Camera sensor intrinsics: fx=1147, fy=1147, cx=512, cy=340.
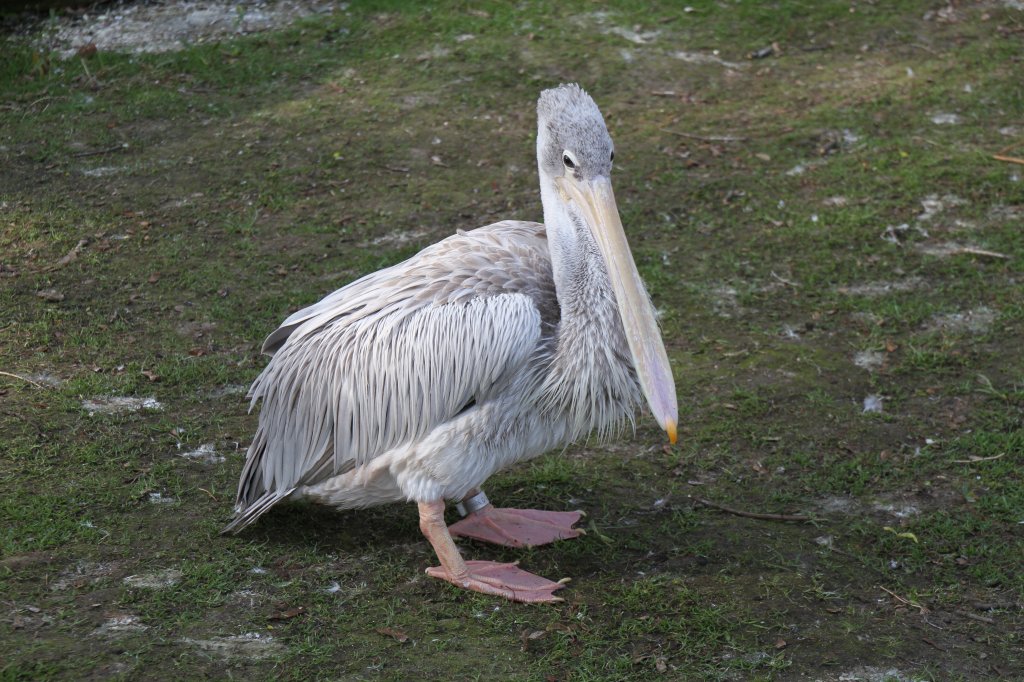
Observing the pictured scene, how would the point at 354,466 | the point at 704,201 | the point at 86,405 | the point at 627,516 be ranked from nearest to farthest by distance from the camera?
the point at 354,466
the point at 627,516
the point at 86,405
the point at 704,201

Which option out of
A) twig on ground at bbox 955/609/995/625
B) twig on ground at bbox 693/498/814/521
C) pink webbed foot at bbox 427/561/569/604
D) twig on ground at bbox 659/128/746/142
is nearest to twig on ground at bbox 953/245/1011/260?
twig on ground at bbox 659/128/746/142

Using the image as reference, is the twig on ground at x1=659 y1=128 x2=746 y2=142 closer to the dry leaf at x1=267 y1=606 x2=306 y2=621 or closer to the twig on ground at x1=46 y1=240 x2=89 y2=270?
the twig on ground at x1=46 y1=240 x2=89 y2=270

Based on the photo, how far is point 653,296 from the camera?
506cm

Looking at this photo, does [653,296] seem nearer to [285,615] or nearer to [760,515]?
[760,515]

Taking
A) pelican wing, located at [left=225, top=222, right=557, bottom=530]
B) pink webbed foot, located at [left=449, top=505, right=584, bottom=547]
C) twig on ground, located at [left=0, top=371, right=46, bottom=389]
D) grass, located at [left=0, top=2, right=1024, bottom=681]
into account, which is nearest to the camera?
grass, located at [left=0, top=2, right=1024, bottom=681]

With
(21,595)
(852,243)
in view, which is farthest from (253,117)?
(21,595)

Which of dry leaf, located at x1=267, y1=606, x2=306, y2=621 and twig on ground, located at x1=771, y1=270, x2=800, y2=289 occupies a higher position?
twig on ground, located at x1=771, y1=270, x2=800, y2=289

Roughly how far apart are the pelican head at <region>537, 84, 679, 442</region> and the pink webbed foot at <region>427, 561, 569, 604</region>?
0.62 meters

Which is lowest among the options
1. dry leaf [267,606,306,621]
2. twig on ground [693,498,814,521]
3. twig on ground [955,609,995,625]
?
twig on ground [955,609,995,625]

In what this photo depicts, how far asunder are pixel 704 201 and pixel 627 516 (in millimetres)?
2375

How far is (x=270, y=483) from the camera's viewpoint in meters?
3.56

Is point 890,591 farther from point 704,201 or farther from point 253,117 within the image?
point 253,117

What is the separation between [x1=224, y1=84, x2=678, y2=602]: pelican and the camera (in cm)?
333

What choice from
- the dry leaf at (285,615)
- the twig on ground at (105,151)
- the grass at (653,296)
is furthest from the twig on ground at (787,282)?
the twig on ground at (105,151)
